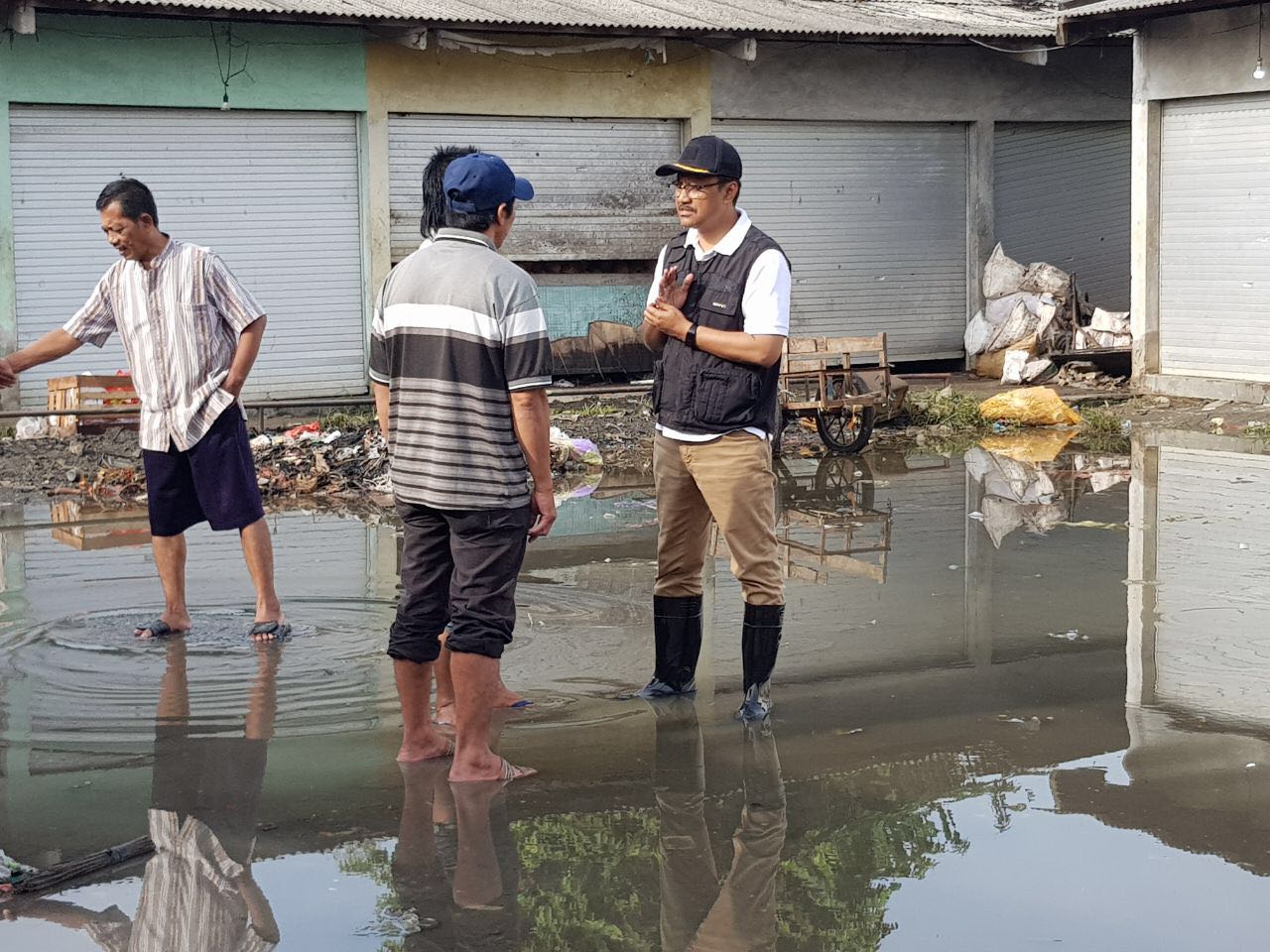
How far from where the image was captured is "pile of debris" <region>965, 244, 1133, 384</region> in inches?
724

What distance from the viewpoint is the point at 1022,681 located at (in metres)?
6.48

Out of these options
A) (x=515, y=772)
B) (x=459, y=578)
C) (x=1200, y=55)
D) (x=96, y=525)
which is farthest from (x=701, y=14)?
(x=515, y=772)

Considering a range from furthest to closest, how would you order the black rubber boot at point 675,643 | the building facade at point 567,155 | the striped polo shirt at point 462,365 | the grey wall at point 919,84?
the grey wall at point 919,84, the building facade at point 567,155, the black rubber boot at point 675,643, the striped polo shirt at point 462,365

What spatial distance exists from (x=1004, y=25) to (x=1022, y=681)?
15.2 m

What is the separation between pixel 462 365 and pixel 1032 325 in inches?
593

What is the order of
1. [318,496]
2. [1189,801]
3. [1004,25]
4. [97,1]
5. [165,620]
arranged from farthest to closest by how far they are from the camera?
[1004,25], [97,1], [318,496], [165,620], [1189,801]

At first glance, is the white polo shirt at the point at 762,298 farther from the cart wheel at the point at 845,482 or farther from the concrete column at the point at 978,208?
the concrete column at the point at 978,208

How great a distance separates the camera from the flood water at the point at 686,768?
13.8 feet

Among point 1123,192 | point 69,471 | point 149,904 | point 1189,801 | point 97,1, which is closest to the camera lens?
point 149,904

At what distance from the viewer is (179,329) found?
23.1 feet

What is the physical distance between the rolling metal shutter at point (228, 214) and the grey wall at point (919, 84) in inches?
188

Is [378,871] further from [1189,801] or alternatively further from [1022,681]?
[1022,681]

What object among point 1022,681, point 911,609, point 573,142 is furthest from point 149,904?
point 573,142

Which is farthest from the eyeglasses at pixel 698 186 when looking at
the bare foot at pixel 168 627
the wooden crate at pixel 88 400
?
the wooden crate at pixel 88 400
